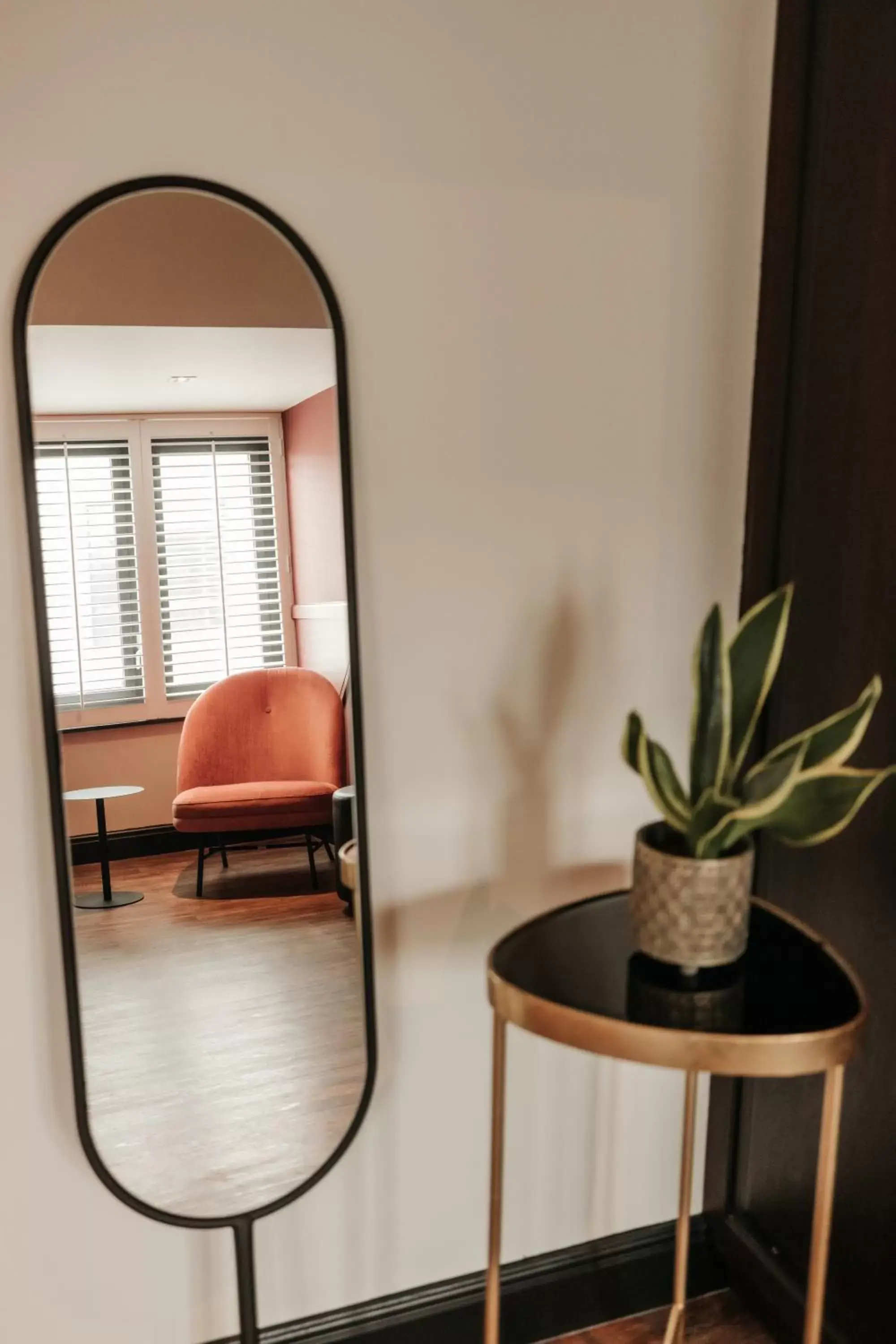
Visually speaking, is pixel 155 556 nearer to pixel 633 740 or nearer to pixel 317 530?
pixel 317 530

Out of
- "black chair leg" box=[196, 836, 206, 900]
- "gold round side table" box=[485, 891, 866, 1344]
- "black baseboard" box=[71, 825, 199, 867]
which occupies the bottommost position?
"gold round side table" box=[485, 891, 866, 1344]

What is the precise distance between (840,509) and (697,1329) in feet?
3.76

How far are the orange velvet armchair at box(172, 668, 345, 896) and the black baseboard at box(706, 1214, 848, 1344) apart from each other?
86 cm

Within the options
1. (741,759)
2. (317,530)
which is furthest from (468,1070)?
(317,530)

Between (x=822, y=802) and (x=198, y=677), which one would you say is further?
(x=198, y=677)

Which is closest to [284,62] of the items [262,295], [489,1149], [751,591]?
[262,295]

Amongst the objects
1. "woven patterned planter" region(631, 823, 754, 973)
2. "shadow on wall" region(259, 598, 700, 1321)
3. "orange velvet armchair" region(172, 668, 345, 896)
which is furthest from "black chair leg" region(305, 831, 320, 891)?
"woven patterned planter" region(631, 823, 754, 973)

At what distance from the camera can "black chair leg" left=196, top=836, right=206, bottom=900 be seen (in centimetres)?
117

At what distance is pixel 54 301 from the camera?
110 cm

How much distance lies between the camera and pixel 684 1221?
1380 mm

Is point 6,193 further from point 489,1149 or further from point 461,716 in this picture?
point 489,1149

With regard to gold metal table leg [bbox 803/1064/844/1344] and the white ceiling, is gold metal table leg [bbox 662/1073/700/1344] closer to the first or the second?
gold metal table leg [bbox 803/1064/844/1344]

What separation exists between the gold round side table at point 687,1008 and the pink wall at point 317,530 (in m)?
0.39

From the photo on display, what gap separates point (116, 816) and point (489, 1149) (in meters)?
0.70
